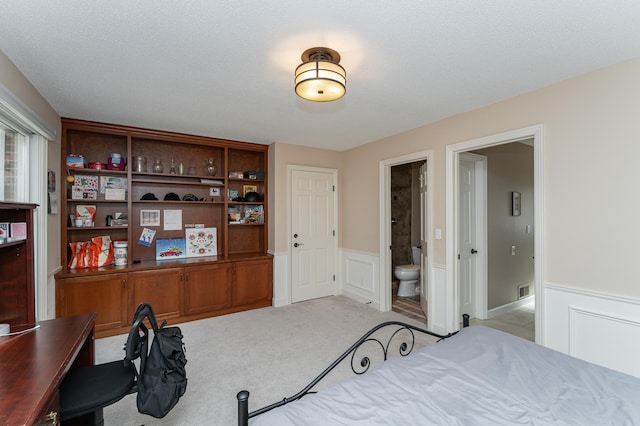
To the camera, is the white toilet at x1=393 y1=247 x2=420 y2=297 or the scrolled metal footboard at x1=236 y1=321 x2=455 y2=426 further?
the white toilet at x1=393 y1=247 x2=420 y2=297

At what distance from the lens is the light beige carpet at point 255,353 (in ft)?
6.89

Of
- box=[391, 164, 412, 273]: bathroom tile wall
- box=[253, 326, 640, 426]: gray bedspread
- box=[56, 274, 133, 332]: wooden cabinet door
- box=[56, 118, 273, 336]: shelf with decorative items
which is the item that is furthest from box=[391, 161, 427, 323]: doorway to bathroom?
box=[56, 274, 133, 332]: wooden cabinet door

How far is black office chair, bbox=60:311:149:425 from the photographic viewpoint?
4.56ft

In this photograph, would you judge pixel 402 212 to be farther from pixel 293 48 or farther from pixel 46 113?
pixel 46 113

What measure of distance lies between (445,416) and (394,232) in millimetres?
4627

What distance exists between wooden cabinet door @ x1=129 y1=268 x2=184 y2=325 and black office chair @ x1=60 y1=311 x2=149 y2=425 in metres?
1.92

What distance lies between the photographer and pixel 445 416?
3.57ft

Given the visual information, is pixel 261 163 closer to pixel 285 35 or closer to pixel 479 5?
pixel 285 35

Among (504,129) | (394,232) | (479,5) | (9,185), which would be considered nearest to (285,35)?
(479,5)

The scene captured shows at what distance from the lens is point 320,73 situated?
184 centimetres

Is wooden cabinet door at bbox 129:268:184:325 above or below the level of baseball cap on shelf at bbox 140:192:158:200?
below

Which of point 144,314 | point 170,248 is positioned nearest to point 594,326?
point 144,314

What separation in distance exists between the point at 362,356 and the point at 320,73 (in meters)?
2.48

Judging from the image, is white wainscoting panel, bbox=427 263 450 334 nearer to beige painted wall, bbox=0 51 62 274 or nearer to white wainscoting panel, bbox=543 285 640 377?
white wainscoting panel, bbox=543 285 640 377
